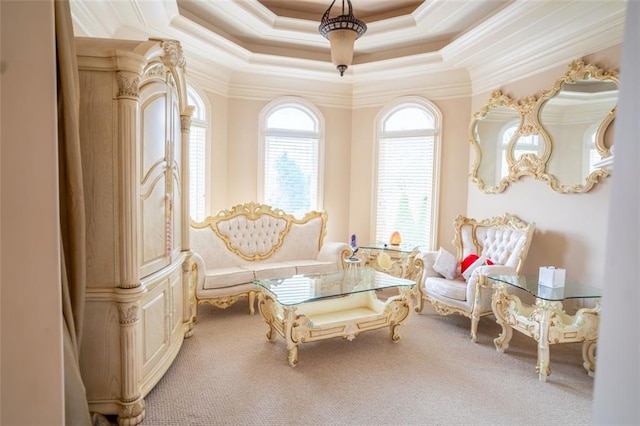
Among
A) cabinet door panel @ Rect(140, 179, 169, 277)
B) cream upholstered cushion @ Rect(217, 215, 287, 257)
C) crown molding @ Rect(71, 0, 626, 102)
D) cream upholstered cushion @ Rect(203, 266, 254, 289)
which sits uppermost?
crown molding @ Rect(71, 0, 626, 102)

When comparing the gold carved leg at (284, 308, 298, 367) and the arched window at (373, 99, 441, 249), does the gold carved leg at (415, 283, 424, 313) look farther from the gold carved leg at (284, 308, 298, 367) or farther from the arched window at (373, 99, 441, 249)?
the gold carved leg at (284, 308, 298, 367)

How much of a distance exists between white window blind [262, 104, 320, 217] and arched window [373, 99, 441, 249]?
1065mm

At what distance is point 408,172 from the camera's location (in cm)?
557

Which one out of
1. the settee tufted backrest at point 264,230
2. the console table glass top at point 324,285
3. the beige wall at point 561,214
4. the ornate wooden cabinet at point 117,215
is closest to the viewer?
the ornate wooden cabinet at point 117,215

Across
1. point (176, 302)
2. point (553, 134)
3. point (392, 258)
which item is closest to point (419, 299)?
point (392, 258)

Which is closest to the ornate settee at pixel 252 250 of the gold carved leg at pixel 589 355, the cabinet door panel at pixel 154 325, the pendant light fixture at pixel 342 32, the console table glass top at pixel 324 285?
the console table glass top at pixel 324 285

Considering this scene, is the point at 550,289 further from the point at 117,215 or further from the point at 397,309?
the point at 117,215

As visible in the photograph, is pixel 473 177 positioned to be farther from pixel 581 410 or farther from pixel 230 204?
pixel 230 204

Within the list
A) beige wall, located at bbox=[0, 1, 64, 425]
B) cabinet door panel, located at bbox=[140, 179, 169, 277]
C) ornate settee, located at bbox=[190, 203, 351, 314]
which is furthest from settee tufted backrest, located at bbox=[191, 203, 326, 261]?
beige wall, located at bbox=[0, 1, 64, 425]

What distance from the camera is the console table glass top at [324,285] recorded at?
125 inches

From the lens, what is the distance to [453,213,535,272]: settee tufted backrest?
3.87 metres

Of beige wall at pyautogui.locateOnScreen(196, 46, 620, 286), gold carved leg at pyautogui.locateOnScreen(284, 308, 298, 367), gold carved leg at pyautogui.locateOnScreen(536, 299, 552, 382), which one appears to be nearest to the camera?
gold carved leg at pyautogui.locateOnScreen(536, 299, 552, 382)

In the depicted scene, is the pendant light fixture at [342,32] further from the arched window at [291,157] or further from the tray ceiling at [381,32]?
the arched window at [291,157]

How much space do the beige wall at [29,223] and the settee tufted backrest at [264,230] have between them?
371 centimetres
